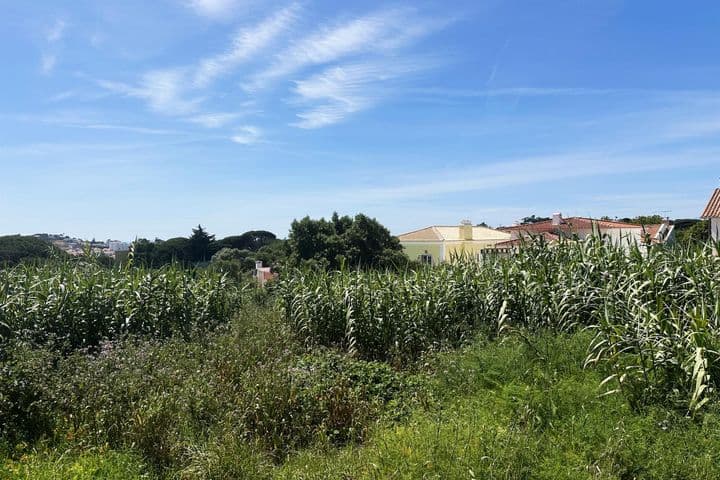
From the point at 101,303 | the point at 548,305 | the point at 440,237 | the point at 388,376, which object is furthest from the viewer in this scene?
the point at 440,237

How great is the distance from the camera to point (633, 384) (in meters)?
3.86

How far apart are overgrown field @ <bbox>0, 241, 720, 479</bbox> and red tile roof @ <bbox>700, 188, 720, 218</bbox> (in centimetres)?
2007

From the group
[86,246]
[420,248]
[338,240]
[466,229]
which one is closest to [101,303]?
[86,246]

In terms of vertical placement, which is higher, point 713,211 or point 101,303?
point 713,211

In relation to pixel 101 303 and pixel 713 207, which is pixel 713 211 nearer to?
pixel 713 207

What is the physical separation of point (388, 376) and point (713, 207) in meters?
24.2

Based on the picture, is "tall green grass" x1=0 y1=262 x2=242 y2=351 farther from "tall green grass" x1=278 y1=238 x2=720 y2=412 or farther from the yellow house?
the yellow house

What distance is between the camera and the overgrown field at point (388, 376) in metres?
3.26

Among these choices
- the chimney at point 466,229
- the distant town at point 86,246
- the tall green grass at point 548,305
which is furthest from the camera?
the chimney at point 466,229

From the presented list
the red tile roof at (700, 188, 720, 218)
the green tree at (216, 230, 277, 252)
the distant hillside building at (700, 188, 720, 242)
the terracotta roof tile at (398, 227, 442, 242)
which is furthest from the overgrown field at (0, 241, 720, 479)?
the green tree at (216, 230, 277, 252)

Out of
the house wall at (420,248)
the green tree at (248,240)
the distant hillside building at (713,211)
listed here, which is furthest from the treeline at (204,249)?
the distant hillside building at (713,211)

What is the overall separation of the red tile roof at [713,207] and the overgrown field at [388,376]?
20067 millimetres

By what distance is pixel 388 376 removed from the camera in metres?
5.45

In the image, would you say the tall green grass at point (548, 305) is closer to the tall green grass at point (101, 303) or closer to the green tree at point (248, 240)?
the tall green grass at point (101, 303)
